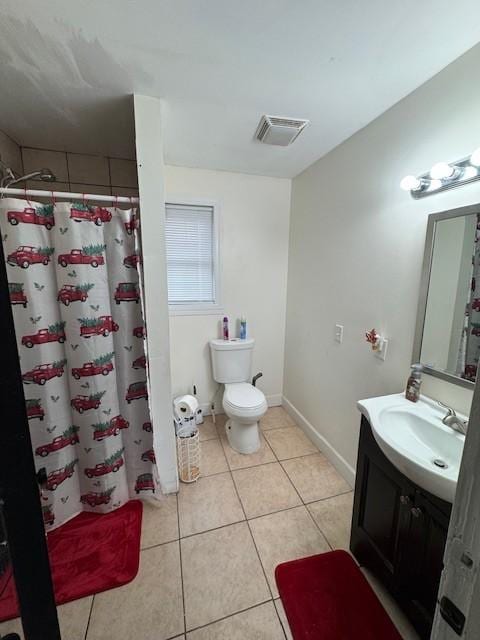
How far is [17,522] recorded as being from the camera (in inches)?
20.2

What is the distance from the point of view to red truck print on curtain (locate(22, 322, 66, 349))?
130 cm

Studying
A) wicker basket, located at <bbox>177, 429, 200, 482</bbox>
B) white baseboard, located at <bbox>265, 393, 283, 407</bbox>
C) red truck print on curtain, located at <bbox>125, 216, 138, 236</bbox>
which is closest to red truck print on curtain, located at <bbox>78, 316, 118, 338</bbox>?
red truck print on curtain, located at <bbox>125, 216, 138, 236</bbox>

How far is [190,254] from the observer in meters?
2.34

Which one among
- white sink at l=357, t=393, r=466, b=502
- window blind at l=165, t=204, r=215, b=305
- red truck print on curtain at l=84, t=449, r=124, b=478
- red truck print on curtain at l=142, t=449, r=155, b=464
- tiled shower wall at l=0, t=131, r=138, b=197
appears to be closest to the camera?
white sink at l=357, t=393, r=466, b=502

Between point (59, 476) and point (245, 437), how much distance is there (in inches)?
48.1

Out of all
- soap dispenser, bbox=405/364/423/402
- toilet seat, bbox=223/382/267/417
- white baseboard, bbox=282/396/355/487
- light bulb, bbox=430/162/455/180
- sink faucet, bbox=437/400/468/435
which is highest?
light bulb, bbox=430/162/455/180

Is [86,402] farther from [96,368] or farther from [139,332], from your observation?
[139,332]

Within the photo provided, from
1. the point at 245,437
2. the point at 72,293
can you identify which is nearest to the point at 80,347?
the point at 72,293

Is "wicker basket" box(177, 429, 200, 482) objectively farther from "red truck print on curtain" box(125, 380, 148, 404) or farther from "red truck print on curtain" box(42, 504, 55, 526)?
"red truck print on curtain" box(42, 504, 55, 526)

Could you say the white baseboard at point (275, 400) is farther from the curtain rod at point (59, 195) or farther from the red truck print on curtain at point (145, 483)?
the curtain rod at point (59, 195)

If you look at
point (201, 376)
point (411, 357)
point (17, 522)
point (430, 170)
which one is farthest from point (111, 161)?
point (411, 357)

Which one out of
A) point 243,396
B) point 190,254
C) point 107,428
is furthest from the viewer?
point 190,254

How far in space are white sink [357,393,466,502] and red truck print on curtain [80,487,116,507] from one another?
1.51 meters

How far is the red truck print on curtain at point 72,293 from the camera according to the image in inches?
52.7
